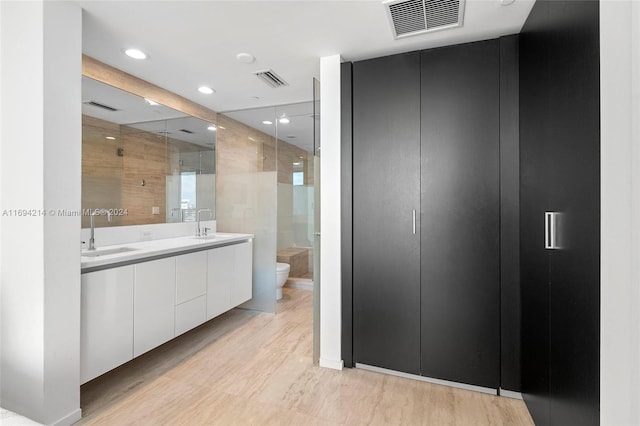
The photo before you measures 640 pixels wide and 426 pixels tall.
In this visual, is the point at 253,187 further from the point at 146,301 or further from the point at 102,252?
the point at 146,301

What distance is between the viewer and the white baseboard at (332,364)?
98.7 inches

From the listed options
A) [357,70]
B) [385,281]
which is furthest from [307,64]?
[385,281]

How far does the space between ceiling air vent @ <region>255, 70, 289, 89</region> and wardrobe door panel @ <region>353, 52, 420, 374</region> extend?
0.76 metres

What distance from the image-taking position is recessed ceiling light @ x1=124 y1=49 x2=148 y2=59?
2384 millimetres

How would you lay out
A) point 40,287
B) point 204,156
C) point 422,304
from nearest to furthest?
point 40,287 < point 422,304 < point 204,156

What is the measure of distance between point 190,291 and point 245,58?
2027mm

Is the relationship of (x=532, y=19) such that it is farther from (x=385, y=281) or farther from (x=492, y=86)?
(x=385, y=281)

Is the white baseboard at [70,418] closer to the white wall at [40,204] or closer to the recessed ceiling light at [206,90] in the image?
the white wall at [40,204]

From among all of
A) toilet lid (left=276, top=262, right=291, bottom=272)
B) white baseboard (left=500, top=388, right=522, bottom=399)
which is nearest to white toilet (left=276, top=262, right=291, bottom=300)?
toilet lid (left=276, top=262, right=291, bottom=272)

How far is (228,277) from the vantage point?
3.47 m

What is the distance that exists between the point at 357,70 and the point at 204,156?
2199 mm

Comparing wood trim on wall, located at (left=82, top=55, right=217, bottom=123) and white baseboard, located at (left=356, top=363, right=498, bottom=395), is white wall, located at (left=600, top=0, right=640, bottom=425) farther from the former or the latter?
wood trim on wall, located at (left=82, top=55, right=217, bottom=123)

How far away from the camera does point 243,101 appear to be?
354 centimetres

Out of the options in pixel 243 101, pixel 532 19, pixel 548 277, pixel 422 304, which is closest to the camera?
pixel 548 277
